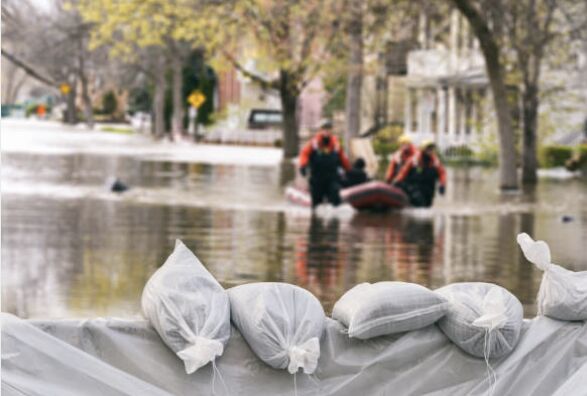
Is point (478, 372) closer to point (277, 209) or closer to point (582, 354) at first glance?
point (582, 354)

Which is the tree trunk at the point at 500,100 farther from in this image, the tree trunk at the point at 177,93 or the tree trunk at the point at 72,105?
the tree trunk at the point at 72,105

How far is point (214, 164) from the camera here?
4903 cm

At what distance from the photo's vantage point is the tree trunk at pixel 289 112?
5819cm

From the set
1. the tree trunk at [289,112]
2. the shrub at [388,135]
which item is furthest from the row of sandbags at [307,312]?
the tree trunk at [289,112]

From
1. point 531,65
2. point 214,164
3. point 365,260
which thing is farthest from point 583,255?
point 214,164

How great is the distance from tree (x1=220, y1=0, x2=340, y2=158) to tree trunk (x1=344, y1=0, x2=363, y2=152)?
0.65 m

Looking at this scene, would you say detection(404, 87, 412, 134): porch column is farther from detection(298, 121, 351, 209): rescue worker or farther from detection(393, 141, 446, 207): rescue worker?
detection(298, 121, 351, 209): rescue worker

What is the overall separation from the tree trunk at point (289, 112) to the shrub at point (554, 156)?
1128 centimetres

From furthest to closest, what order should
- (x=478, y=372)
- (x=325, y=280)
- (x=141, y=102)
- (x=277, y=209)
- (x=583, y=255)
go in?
(x=141, y=102) → (x=277, y=209) → (x=583, y=255) → (x=325, y=280) → (x=478, y=372)

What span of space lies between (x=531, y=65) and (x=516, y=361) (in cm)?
3647

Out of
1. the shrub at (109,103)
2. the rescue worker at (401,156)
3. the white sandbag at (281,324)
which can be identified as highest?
the white sandbag at (281,324)

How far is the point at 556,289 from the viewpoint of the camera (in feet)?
21.8

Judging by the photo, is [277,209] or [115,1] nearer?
[277,209]

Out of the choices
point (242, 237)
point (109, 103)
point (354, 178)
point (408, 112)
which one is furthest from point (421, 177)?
point (109, 103)
